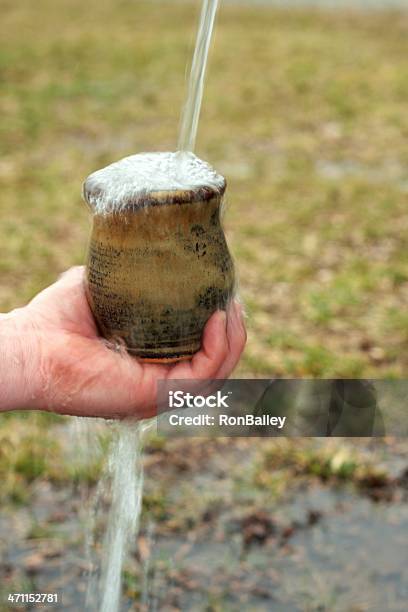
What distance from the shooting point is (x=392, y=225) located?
4.41m

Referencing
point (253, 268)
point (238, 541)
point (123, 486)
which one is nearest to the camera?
point (123, 486)

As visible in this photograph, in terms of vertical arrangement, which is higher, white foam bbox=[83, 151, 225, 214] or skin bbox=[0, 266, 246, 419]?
white foam bbox=[83, 151, 225, 214]

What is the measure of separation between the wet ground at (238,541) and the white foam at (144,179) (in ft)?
3.99

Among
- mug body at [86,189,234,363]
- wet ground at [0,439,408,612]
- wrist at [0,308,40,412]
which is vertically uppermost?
mug body at [86,189,234,363]

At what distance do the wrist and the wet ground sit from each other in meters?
0.88

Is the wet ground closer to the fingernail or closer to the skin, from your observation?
Answer: the skin

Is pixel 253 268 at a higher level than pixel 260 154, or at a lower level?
lower

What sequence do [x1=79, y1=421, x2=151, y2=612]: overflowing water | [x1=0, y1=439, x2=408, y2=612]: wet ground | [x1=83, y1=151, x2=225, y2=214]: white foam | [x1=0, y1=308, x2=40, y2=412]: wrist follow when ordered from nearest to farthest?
[x1=83, y1=151, x2=225, y2=214]: white foam → [x1=0, y1=308, x2=40, y2=412]: wrist → [x1=79, y1=421, x2=151, y2=612]: overflowing water → [x1=0, y1=439, x2=408, y2=612]: wet ground

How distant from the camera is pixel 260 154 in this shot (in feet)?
17.9

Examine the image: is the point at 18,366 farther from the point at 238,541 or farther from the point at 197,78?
the point at 238,541


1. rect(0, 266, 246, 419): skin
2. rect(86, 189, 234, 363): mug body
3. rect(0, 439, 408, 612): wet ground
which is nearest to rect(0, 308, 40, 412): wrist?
rect(0, 266, 246, 419): skin

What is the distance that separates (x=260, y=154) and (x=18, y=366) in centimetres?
414

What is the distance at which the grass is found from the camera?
3480 millimetres

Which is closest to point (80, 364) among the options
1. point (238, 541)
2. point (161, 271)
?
point (161, 271)
